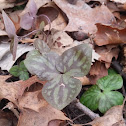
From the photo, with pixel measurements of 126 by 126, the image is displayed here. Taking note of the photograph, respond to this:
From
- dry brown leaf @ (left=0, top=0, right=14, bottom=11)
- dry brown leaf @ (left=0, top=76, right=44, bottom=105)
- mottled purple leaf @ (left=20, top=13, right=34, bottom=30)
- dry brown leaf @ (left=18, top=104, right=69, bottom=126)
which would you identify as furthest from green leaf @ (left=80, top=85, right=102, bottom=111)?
dry brown leaf @ (left=0, top=0, right=14, bottom=11)

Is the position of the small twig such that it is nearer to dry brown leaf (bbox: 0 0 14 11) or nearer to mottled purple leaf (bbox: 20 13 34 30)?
mottled purple leaf (bbox: 20 13 34 30)

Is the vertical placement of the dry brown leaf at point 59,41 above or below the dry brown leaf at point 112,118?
above

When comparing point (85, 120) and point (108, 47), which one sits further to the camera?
point (108, 47)

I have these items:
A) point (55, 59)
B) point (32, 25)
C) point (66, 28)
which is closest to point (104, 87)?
point (55, 59)

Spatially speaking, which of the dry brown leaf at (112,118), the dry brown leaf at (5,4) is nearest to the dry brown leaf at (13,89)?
the dry brown leaf at (112,118)

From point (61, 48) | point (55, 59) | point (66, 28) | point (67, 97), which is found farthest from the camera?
point (66, 28)

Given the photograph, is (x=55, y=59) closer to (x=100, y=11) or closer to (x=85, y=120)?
(x=85, y=120)

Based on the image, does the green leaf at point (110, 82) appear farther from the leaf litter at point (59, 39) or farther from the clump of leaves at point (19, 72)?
the clump of leaves at point (19, 72)
